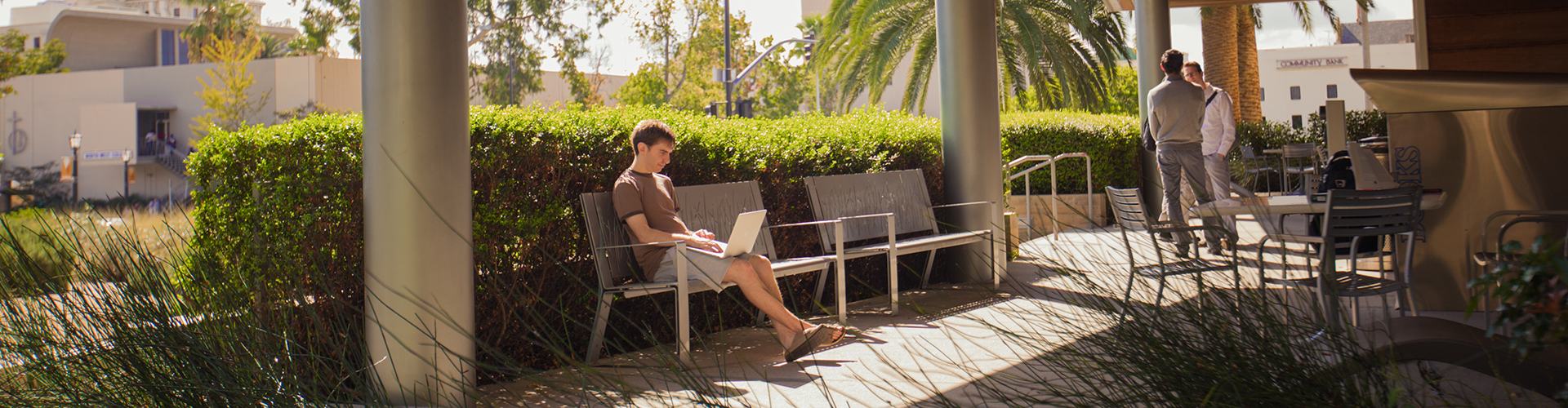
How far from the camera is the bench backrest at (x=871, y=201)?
19.8 feet

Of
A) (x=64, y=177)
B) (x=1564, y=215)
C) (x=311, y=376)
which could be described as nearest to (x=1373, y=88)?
(x=1564, y=215)

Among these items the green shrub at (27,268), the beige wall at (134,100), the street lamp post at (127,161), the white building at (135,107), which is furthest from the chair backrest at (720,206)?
the street lamp post at (127,161)

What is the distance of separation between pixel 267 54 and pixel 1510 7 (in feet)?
176

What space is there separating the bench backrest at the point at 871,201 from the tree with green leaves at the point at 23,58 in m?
24.9

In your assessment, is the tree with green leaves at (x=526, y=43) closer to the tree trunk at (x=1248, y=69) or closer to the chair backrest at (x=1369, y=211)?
the tree trunk at (x=1248, y=69)

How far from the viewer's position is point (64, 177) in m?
40.8

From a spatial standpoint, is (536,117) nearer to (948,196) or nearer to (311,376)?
(311,376)

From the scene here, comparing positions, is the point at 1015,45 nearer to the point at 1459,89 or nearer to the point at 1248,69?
the point at 1248,69

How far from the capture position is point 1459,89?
498cm

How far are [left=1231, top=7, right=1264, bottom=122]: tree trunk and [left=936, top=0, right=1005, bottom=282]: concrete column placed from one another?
1284 cm

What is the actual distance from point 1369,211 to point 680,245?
2.78 metres

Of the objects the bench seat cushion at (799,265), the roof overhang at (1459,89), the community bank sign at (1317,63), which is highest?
the community bank sign at (1317,63)

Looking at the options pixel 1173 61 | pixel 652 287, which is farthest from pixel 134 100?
pixel 652 287

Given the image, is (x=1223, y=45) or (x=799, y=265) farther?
(x=1223, y=45)
